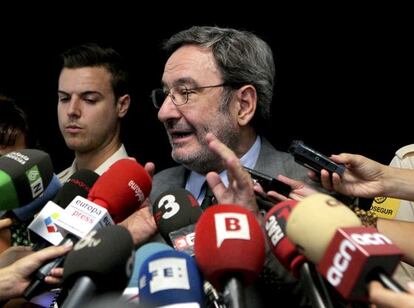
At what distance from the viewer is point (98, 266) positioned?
0.92 m

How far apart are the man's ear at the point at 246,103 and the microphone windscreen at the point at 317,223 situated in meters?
1.10

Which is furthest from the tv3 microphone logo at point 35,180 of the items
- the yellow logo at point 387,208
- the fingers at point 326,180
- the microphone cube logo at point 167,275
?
the yellow logo at point 387,208

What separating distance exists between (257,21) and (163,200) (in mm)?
1380

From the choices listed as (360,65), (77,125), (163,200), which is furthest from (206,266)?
(360,65)

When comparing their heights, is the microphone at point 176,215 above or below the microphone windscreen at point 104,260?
below

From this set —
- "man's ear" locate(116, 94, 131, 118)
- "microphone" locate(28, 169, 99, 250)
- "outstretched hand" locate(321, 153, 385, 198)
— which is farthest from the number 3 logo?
"man's ear" locate(116, 94, 131, 118)

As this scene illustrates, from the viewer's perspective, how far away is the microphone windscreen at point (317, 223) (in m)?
0.86

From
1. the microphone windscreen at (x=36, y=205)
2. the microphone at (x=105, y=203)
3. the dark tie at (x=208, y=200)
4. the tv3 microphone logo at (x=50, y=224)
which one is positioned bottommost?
the dark tie at (x=208, y=200)

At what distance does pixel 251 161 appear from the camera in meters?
1.97

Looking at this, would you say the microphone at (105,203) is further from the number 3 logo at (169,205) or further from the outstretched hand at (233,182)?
the outstretched hand at (233,182)

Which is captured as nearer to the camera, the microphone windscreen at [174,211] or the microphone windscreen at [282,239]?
the microphone windscreen at [282,239]

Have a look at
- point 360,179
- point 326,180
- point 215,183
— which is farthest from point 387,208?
point 215,183

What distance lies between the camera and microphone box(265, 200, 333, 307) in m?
0.92

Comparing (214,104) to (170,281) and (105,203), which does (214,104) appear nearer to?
(105,203)
